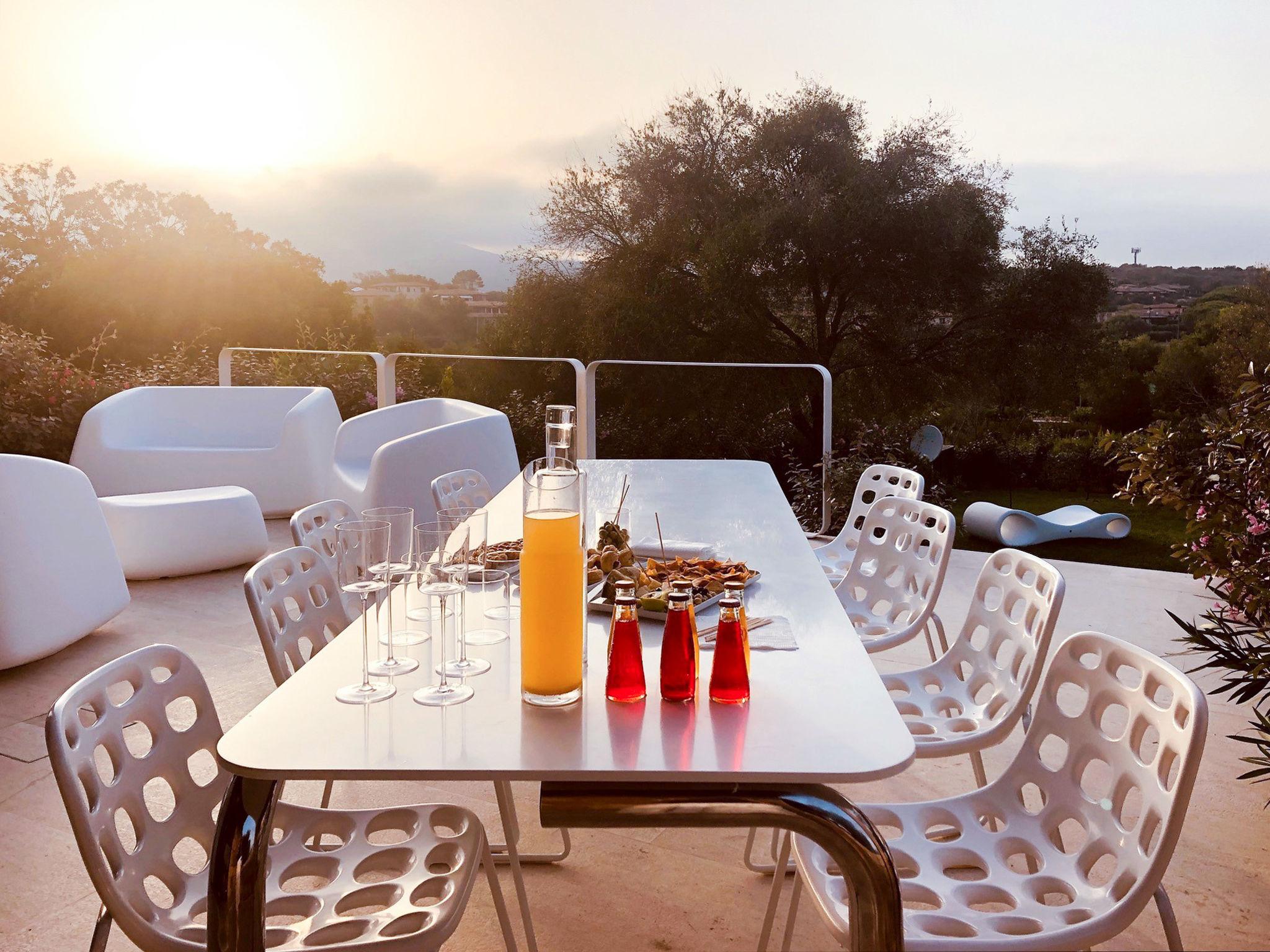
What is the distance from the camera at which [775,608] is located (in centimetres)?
162

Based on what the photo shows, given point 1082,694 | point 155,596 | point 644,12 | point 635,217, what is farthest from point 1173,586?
point 635,217

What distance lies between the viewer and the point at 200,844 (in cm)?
134

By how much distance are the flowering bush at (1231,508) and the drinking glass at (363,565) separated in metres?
1.92

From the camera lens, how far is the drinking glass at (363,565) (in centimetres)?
123

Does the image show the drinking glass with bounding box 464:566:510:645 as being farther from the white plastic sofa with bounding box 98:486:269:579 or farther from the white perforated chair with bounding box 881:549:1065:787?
the white plastic sofa with bounding box 98:486:269:579

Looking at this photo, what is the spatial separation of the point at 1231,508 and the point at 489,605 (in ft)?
6.13

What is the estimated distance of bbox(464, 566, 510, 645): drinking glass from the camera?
4.77ft

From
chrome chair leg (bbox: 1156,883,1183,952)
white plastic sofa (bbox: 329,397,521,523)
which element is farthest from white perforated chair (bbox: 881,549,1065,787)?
white plastic sofa (bbox: 329,397,521,523)

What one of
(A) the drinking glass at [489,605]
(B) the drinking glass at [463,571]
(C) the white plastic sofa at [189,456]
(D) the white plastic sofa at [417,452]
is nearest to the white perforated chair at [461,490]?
(D) the white plastic sofa at [417,452]

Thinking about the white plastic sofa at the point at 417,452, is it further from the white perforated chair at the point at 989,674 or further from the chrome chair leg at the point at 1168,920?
the chrome chair leg at the point at 1168,920

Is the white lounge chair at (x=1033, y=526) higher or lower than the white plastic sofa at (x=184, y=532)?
lower

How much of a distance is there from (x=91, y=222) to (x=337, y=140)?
498 centimetres

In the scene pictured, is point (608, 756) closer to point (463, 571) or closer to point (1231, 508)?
point (463, 571)

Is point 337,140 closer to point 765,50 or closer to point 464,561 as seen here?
point 765,50
